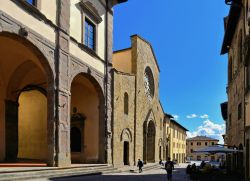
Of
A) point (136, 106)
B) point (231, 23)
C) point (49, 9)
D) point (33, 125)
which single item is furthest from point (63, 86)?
point (136, 106)

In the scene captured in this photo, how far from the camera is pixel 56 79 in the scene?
16.4 m

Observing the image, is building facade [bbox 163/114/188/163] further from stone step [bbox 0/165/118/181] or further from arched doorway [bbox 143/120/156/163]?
stone step [bbox 0/165/118/181]

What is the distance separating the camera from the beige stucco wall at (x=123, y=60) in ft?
A: 106

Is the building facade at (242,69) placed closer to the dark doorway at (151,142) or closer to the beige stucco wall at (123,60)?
the beige stucco wall at (123,60)

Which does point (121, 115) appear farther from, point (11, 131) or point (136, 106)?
point (11, 131)

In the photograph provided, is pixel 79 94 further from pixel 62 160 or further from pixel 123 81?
pixel 62 160

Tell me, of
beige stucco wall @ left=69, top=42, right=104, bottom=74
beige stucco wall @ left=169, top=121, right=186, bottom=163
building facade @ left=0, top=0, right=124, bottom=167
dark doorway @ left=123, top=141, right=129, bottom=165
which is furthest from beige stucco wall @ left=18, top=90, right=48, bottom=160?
beige stucco wall @ left=169, top=121, right=186, bottom=163

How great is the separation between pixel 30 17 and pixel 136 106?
17.9 meters

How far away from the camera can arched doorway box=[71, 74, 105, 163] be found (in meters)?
22.0

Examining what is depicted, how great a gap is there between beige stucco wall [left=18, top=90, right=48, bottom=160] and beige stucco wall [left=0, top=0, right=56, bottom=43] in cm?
707

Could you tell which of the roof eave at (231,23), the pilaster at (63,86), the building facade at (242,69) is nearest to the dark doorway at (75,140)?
the pilaster at (63,86)

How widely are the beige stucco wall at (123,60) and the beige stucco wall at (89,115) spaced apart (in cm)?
955

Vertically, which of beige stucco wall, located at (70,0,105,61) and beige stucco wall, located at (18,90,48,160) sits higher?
beige stucco wall, located at (70,0,105,61)

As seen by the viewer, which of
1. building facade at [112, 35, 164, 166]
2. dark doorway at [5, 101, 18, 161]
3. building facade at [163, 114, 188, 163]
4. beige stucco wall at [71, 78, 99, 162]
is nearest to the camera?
dark doorway at [5, 101, 18, 161]
